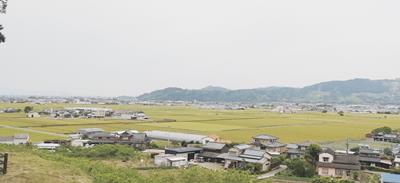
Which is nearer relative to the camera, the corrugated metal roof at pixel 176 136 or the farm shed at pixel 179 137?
the farm shed at pixel 179 137

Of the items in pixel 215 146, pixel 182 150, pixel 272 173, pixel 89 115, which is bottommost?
pixel 272 173

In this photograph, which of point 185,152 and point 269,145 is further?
point 269,145

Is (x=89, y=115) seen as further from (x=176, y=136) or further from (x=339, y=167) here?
(x=339, y=167)

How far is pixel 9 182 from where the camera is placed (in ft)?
30.9

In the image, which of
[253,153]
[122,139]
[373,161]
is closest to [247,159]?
[253,153]

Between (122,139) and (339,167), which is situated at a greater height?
(122,139)

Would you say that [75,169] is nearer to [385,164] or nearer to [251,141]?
[385,164]

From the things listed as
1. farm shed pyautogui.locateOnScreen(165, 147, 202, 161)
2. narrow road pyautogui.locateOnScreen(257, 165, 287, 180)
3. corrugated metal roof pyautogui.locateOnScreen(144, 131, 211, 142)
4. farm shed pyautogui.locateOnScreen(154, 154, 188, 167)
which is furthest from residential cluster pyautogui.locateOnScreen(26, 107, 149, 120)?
narrow road pyautogui.locateOnScreen(257, 165, 287, 180)

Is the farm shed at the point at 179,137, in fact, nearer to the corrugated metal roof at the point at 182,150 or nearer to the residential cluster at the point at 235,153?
the residential cluster at the point at 235,153

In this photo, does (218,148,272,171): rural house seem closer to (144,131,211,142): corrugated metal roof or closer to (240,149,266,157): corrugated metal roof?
(240,149,266,157): corrugated metal roof

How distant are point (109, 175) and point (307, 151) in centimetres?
2045

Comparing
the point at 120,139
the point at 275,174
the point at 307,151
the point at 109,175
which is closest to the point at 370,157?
the point at 307,151

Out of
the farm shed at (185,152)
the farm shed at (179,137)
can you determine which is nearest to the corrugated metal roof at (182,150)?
the farm shed at (185,152)

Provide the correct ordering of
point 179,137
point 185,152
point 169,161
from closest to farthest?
point 169,161, point 185,152, point 179,137
